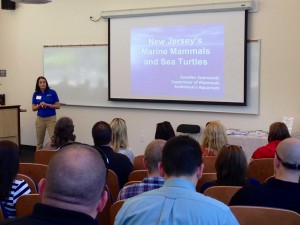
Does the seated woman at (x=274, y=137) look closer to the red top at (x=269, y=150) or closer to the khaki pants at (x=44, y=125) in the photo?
the red top at (x=269, y=150)

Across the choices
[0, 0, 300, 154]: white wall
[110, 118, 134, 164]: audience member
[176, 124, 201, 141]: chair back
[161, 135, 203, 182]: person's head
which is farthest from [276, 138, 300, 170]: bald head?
[176, 124, 201, 141]: chair back

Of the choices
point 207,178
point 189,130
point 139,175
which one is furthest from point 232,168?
point 189,130

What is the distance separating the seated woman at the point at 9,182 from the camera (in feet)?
8.91

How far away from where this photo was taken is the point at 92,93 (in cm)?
864

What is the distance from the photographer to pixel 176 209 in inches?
68.4

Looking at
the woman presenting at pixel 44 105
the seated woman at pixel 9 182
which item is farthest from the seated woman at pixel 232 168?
the woman presenting at pixel 44 105

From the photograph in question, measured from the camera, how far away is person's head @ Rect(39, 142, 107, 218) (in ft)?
4.09

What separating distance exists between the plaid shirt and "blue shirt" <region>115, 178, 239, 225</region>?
0.80m

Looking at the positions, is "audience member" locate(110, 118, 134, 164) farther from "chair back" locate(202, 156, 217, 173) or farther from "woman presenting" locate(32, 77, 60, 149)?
"woman presenting" locate(32, 77, 60, 149)

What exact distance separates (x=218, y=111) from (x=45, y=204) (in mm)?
6163

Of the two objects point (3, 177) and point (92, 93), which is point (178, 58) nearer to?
point (92, 93)

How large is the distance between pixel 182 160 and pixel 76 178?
2.65ft

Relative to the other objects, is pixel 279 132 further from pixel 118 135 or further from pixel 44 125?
pixel 44 125

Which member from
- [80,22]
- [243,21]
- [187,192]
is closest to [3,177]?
[187,192]
